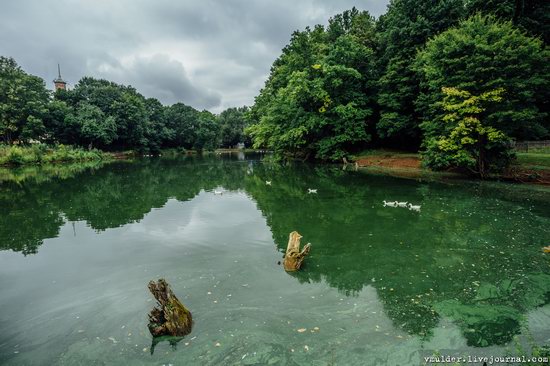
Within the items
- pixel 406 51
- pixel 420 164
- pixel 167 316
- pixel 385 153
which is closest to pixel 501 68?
pixel 420 164

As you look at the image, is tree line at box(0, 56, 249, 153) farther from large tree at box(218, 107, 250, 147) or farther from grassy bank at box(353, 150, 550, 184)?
grassy bank at box(353, 150, 550, 184)

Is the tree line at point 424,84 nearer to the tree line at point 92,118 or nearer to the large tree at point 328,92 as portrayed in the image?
the large tree at point 328,92

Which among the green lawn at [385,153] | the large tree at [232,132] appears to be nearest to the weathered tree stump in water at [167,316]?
the green lawn at [385,153]

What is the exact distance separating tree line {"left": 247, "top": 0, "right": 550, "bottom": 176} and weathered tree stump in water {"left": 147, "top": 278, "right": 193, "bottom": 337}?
22.3m

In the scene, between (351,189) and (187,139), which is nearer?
(351,189)

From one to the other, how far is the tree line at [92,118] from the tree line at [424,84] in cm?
2336

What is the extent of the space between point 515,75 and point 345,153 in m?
21.9

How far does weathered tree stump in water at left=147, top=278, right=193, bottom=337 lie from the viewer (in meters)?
6.01

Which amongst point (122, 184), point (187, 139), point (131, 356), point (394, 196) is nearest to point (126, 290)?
point (131, 356)

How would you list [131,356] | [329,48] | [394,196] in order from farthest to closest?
[329,48] → [394,196] → [131,356]

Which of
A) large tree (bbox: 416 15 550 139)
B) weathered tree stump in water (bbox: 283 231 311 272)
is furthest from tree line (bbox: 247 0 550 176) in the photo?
weathered tree stump in water (bbox: 283 231 311 272)

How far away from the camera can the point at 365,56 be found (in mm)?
41219

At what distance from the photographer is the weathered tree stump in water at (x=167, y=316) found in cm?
601

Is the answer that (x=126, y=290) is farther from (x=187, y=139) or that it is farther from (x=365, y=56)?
(x=187, y=139)
